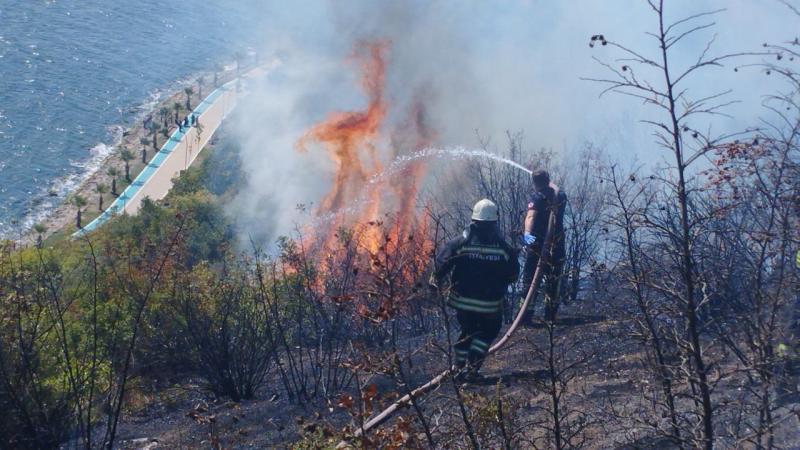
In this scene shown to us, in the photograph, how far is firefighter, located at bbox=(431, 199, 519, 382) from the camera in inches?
261

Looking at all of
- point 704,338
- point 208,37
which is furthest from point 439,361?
point 208,37

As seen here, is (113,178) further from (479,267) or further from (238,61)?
(479,267)

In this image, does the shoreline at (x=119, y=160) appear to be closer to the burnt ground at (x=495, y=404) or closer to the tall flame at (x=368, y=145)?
the tall flame at (x=368, y=145)

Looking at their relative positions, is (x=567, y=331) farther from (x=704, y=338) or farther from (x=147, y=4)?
(x=147, y=4)

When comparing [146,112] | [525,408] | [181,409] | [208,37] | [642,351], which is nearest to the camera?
[525,408]

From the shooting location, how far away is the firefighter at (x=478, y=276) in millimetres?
6617

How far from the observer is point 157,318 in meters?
8.87

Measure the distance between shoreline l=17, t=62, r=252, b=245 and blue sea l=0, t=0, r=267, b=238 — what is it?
0.21 m

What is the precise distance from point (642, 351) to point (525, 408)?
1827 mm

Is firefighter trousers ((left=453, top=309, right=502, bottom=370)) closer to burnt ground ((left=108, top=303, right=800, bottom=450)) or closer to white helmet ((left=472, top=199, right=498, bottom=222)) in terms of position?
burnt ground ((left=108, top=303, right=800, bottom=450))

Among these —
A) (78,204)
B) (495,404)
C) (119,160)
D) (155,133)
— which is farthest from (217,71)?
(495,404)

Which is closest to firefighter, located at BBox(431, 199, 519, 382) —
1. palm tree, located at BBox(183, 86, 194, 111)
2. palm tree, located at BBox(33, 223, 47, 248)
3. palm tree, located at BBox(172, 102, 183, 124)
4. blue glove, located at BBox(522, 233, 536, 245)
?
blue glove, located at BBox(522, 233, 536, 245)

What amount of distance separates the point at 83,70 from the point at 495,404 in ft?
136

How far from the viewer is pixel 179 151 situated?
3297cm
